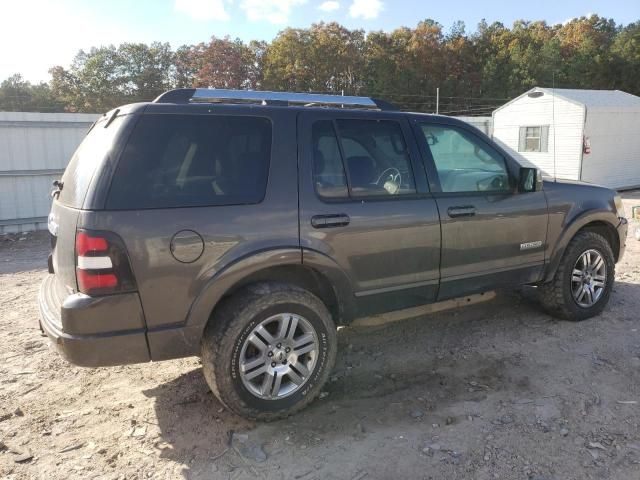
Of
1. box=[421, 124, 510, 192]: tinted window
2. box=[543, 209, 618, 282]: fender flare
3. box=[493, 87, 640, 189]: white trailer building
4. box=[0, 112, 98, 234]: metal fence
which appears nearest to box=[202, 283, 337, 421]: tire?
box=[421, 124, 510, 192]: tinted window

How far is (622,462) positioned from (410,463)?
3.69ft

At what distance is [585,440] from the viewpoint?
9.48 feet

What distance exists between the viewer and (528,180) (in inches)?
A: 159

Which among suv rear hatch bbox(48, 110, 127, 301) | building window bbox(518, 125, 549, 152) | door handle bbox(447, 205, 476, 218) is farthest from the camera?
building window bbox(518, 125, 549, 152)

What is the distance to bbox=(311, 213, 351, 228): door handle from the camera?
3.13m

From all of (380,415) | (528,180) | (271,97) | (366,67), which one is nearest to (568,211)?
(528,180)

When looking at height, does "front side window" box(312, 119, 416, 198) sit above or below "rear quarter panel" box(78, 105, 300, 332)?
above

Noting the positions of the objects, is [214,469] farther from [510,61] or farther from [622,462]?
[510,61]

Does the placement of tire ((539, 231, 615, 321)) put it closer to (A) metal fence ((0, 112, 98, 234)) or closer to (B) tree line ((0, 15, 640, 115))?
(A) metal fence ((0, 112, 98, 234))

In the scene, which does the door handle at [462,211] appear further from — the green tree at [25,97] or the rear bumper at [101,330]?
the green tree at [25,97]

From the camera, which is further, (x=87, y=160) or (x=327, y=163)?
(x=327, y=163)

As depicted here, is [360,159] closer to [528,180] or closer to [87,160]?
[528,180]

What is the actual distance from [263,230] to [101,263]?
0.89 meters

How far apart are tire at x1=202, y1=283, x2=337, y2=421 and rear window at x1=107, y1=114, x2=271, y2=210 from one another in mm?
629
